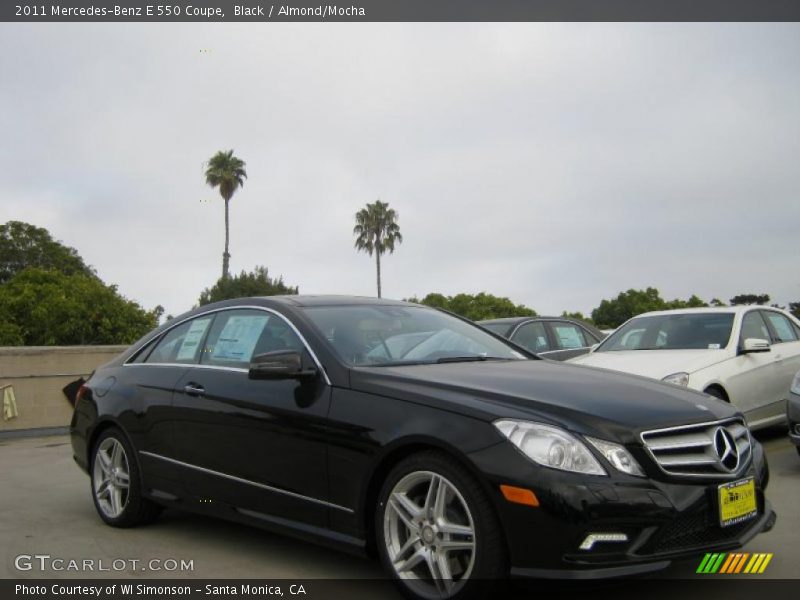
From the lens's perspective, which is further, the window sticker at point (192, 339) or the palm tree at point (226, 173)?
the palm tree at point (226, 173)

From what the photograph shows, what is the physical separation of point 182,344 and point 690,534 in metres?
3.50

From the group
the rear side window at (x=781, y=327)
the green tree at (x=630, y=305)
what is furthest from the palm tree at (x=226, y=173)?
the rear side window at (x=781, y=327)

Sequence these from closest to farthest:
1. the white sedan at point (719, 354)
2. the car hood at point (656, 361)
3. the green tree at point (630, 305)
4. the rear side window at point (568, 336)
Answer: the car hood at point (656, 361), the white sedan at point (719, 354), the rear side window at point (568, 336), the green tree at point (630, 305)

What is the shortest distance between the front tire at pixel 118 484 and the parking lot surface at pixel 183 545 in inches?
3.9

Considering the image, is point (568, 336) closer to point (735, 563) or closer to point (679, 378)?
point (679, 378)

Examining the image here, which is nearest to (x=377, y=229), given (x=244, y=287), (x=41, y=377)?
(x=244, y=287)

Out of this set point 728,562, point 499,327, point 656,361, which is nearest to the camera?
point 728,562

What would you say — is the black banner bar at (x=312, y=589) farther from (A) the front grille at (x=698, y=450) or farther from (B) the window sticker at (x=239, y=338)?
(B) the window sticker at (x=239, y=338)

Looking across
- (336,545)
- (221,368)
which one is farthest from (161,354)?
(336,545)

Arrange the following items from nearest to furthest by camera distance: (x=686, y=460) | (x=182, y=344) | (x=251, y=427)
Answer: (x=686, y=460) < (x=251, y=427) < (x=182, y=344)

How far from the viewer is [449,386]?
4227 mm

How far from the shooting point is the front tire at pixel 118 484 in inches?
233

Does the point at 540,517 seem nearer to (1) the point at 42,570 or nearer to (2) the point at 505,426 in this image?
(2) the point at 505,426

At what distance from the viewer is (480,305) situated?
72.2 m
